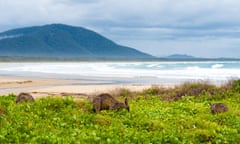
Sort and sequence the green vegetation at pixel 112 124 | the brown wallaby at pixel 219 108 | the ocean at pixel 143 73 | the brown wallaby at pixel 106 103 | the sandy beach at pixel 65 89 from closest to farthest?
the green vegetation at pixel 112 124
the brown wallaby at pixel 106 103
the brown wallaby at pixel 219 108
the sandy beach at pixel 65 89
the ocean at pixel 143 73

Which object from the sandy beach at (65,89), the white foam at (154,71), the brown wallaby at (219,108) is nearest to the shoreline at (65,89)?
the sandy beach at (65,89)

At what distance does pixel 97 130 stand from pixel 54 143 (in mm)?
2124

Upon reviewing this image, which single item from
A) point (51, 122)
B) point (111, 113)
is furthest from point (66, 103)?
point (51, 122)

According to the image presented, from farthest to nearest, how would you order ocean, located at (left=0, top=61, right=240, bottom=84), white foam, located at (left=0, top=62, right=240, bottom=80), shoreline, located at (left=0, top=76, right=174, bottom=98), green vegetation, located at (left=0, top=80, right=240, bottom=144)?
white foam, located at (left=0, top=62, right=240, bottom=80), ocean, located at (left=0, top=61, right=240, bottom=84), shoreline, located at (left=0, top=76, right=174, bottom=98), green vegetation, located at (left=0, top=80, right=240, bottom=144)

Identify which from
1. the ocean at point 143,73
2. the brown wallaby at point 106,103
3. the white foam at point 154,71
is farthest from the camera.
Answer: the white foam at point 154,71

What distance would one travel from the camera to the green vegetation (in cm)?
1209

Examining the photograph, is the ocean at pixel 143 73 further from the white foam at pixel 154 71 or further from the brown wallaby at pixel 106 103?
the brown wallaby at pixel 106 103

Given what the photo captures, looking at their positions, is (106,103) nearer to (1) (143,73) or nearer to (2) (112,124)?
(2) (112,124)

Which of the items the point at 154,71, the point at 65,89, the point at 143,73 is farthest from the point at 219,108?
the point at 154,71

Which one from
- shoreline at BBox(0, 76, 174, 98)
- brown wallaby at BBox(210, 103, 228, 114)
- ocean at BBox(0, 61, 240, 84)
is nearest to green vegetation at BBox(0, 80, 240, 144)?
brown wallaby at BBox(210, 103, 228, 114)

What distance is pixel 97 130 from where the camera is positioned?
13047 mm

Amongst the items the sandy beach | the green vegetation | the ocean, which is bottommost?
the green vegetation

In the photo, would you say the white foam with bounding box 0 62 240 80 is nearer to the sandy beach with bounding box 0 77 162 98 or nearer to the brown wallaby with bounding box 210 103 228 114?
the sandy beach with bounding box 0 77 162 98

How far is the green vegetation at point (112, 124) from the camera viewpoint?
12.1 metres
